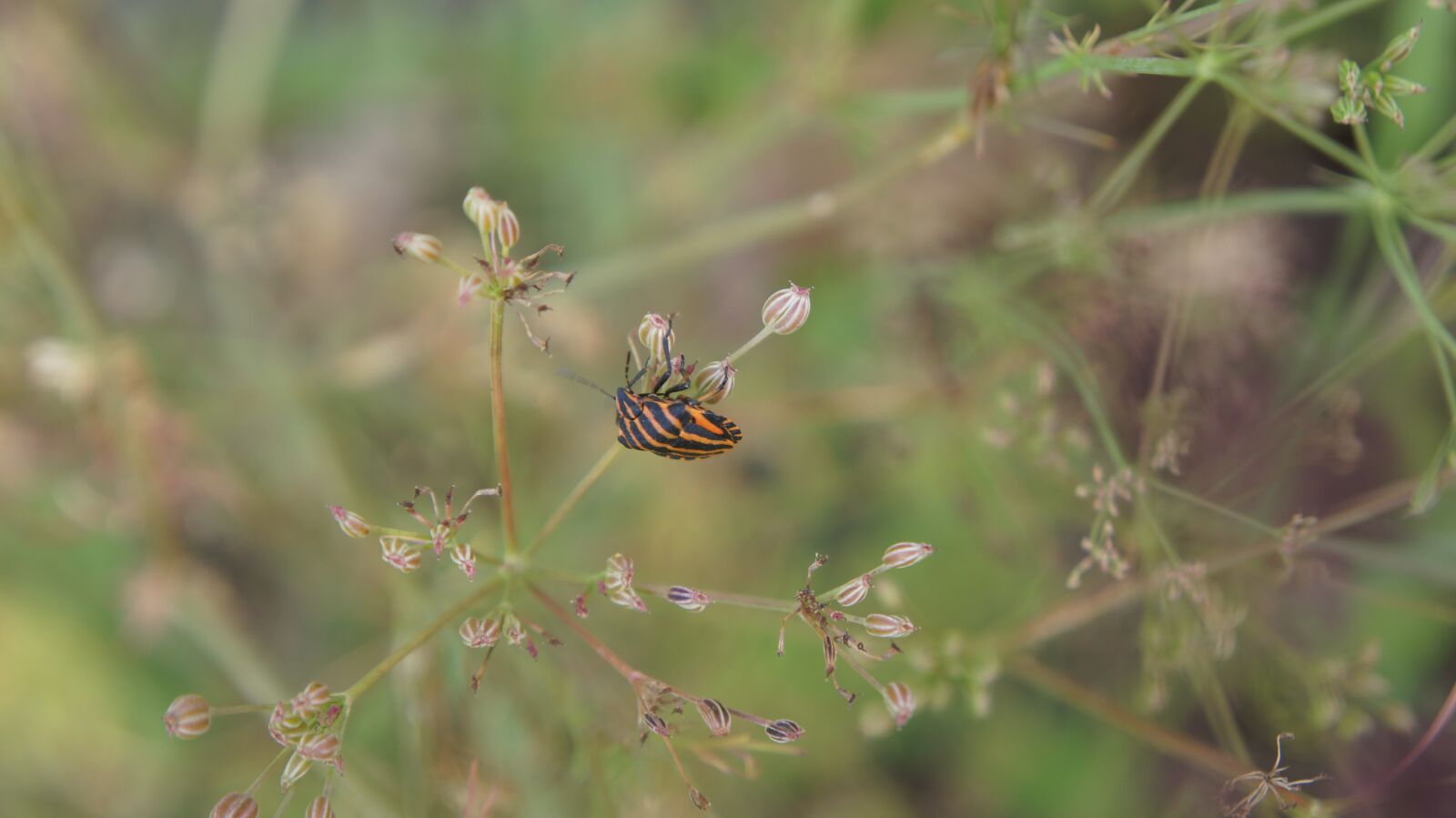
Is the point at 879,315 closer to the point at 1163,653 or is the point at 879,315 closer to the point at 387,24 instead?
the point at 1163,653

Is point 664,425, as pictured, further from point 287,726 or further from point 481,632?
point 287,726

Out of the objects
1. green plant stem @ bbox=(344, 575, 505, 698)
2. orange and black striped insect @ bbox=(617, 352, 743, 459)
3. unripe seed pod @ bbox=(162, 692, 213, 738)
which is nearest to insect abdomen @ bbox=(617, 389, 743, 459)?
orange and black striped insect @ bbox=(617, 352, 743, 459)

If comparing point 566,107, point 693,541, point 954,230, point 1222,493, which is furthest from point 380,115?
point 1222,493

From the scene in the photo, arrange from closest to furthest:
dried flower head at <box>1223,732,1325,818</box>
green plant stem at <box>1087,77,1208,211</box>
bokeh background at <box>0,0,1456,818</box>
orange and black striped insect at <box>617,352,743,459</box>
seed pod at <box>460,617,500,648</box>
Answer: seed pod at <box>460,617,500,648</box>
dried flower head at <box>1223,732,1325,818</box>
orange and black striped insect at <box>617,352,743,459</box>
green plant stem at <box>1087,77,1208,211</box>
bokeh background at <box>0,0,1456,818</box>

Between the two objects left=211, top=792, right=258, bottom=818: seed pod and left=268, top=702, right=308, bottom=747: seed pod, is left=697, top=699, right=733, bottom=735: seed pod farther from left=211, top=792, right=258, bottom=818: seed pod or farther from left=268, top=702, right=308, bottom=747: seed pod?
left=211, top=792, right=258, bottom=818: seed pod

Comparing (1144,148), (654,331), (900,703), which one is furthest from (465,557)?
(1144,148)

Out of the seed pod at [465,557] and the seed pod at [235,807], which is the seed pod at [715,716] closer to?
the seed pod at [465,557]

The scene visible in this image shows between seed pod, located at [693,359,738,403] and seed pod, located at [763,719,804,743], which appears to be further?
seed pod, located at [693,359,738,403]
